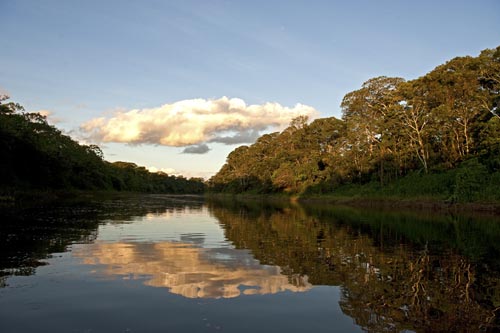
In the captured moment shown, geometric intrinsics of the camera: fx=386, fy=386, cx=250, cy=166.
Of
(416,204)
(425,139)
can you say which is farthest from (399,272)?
(425,139)

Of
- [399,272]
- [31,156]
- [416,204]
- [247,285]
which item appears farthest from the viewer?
[31,156]

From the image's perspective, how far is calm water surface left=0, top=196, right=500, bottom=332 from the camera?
22.0ft

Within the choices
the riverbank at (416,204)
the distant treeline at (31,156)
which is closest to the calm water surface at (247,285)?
the riverbank at (416,204)

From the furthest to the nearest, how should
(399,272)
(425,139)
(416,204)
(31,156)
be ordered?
(31,156), (425,139), (416,204), (399,272)

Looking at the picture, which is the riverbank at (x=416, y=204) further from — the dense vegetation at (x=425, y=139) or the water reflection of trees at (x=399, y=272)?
the water reflection of trees at (x=399, y=272)

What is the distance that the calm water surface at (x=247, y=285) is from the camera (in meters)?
6.70

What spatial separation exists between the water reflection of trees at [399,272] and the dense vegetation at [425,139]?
71.9 feet

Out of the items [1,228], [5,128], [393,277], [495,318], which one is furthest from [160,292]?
[5,128]

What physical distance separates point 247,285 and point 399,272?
170 inches

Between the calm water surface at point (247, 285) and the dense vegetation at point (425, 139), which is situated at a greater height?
the dense vegetation at point (425, 139)

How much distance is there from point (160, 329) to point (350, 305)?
375 centimetres

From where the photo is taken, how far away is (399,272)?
10477 mm

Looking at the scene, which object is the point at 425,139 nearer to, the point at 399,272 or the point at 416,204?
the point at 416,204

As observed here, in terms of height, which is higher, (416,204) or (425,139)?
(425,139)
